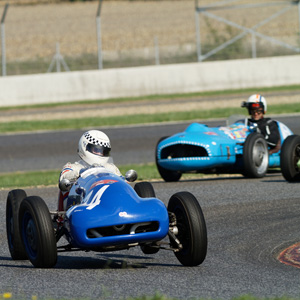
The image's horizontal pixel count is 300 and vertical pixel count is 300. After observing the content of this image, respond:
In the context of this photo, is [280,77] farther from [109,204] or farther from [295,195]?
[109,204]

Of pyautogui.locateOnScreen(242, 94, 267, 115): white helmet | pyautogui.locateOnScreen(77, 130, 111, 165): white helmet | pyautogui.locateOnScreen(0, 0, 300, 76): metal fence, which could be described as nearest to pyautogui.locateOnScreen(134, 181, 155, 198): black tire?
pyautogui.locateOnScreen(77, 130, 111, 165): white helmet

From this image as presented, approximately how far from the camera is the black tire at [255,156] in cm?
1292

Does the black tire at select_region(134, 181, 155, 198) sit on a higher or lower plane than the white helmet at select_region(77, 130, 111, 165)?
lower

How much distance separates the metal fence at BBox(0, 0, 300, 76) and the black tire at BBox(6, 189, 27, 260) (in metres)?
21.6

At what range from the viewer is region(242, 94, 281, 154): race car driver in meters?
13.7

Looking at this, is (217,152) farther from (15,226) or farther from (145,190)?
(15,226)

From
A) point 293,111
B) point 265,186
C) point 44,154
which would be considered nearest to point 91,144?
point 265,186

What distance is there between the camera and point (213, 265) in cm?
A: 706

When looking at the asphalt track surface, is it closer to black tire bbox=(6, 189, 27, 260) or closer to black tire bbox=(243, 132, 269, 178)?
black tire bbox=(6, 189, 27, 260)

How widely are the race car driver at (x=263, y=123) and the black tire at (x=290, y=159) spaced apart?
1002 millimetres

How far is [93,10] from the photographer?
48.5 metres

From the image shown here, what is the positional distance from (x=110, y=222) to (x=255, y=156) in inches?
276

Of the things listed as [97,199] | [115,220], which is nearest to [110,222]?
[115,220]

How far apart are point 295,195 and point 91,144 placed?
172 inches
